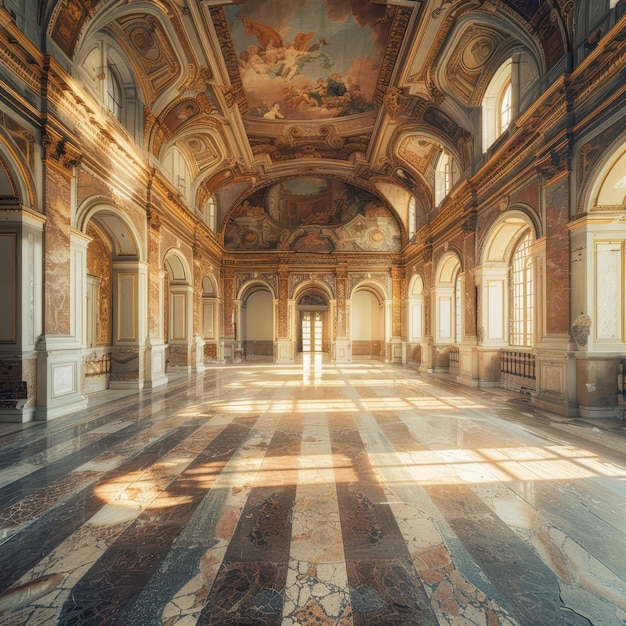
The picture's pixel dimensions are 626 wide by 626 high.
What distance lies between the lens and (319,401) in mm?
7398

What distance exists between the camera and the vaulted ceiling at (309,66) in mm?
6953

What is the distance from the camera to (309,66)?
10.1 meters

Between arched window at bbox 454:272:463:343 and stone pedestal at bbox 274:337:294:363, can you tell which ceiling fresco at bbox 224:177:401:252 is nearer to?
stone pedestal at bbox 274:337:294:363

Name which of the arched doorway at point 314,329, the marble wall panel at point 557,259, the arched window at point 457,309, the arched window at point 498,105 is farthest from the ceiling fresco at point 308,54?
the arched doorway at point 314,329

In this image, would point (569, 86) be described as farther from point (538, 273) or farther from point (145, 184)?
point (145, 184)

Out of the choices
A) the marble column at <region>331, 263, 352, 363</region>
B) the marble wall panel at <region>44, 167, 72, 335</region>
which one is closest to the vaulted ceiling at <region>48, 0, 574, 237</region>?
the marble wall panel at <region>44, 167, 72, 335</region>

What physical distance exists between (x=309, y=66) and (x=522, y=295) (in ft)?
28.7

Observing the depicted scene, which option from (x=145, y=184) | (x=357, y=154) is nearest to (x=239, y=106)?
(x=145, y=184)

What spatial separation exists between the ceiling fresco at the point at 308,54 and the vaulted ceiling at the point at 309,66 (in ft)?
0.11

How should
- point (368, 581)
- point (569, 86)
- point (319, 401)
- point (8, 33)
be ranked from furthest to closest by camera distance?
point (319, 401), point (569, 86), point (8, 33), point (368, 581)

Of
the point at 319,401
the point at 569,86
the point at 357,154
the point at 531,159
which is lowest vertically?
the point at 319,401

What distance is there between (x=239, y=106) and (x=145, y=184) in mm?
4333

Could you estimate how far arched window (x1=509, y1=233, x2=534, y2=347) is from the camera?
9320 millimetres

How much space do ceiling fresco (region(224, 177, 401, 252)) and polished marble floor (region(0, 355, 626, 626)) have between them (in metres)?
14.2
